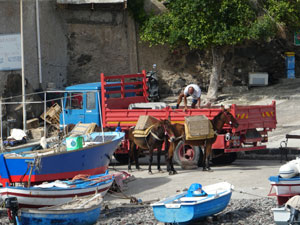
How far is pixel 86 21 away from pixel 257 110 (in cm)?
1598

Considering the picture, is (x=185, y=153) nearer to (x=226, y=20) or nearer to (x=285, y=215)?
(x=285, y=215)

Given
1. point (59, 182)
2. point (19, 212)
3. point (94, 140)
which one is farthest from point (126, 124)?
point (19, 212)

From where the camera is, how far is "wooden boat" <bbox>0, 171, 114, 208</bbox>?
12.7 meters

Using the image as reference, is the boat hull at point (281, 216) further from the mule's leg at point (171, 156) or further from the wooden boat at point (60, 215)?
the mule's leg at point (171, 156)

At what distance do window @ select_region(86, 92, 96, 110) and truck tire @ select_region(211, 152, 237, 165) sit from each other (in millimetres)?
4135

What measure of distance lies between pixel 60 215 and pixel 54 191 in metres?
1.24

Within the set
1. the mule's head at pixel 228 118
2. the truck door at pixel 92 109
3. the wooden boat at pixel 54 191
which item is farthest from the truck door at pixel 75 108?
the wooden boat at pixel 54 191

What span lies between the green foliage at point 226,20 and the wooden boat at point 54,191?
50.5 feet

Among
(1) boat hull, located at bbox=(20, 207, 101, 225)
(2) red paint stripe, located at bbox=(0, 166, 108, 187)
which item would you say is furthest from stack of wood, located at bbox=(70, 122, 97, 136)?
(1) boat hull, located at bbox=(20, 207, 101, 225)

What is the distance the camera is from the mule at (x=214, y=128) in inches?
672

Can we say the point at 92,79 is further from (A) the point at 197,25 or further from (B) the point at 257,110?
(B) the point at 257,110

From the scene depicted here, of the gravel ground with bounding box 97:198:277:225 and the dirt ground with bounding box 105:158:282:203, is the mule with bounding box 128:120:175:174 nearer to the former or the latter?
the dirt ground with bounding box 105:158:282:203

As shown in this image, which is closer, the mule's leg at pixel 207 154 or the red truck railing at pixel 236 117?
the mule's leg at pixel 207 154

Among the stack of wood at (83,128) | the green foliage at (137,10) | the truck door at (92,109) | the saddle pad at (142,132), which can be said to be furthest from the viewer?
the green foliage at (137,10)
